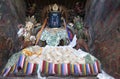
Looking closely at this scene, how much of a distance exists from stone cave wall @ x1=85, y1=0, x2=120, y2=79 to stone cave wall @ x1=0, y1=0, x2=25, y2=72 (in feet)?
11.3

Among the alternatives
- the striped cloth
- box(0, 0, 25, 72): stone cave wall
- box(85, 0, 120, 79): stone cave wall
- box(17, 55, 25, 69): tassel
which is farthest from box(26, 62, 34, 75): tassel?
box(85, 0, 120, 79): stone cave wall

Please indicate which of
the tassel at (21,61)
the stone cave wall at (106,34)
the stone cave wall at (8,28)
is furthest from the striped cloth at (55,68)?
the stone cave wall at (8,28)

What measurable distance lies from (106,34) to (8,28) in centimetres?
402

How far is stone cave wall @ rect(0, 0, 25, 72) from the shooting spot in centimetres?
880

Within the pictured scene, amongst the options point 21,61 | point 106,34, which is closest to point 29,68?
point 21,61

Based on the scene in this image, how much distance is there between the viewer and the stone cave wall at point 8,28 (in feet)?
28.9

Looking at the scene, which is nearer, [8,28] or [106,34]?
[106,34]

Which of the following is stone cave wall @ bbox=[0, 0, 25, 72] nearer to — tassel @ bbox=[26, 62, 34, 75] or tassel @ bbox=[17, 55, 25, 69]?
tassel @ bbox=[17, 55, 25, 69]

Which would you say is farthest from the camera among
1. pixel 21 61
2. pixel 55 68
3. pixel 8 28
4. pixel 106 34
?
pixel 8 28

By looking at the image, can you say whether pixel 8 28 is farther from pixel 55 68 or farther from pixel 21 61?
pixel 55 68

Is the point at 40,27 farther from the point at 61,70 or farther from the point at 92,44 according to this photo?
the point at 61,70

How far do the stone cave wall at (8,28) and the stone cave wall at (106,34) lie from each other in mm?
3442

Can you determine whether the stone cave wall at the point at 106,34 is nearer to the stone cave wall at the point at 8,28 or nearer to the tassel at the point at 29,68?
the tassel at the point at 29,68

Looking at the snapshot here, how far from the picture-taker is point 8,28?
9.68 metres
